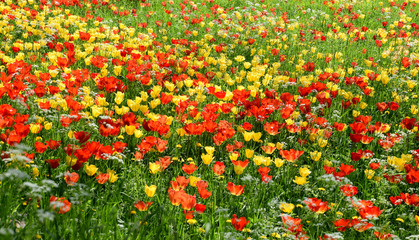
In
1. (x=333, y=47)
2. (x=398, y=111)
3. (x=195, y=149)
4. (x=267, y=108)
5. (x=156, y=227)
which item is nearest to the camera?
(x=156, y=227)

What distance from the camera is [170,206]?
2184mm

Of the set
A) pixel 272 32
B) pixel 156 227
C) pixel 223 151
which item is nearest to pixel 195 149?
pixel 223 151

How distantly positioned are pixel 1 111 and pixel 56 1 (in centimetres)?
448

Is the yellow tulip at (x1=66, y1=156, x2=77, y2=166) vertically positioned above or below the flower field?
above

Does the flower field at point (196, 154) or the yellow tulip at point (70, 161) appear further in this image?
the yellow tulip at point (70, 161)

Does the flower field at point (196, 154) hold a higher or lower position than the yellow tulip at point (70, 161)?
lower

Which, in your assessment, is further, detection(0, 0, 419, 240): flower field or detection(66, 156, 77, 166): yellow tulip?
detection(66, 156, 77, 166): yellow tulip

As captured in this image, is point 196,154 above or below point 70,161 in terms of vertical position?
below

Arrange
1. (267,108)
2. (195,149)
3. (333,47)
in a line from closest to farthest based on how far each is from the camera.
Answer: (195,149) < (267,108) < (333,47)

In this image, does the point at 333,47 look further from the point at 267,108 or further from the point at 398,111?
the point at 267,108

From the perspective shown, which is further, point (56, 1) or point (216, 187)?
point (56, 1)

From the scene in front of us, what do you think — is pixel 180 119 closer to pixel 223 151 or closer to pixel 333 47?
pixel 223 151

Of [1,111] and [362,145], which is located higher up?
[1,111]

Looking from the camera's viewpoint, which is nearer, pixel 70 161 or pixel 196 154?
pixel 70 161
